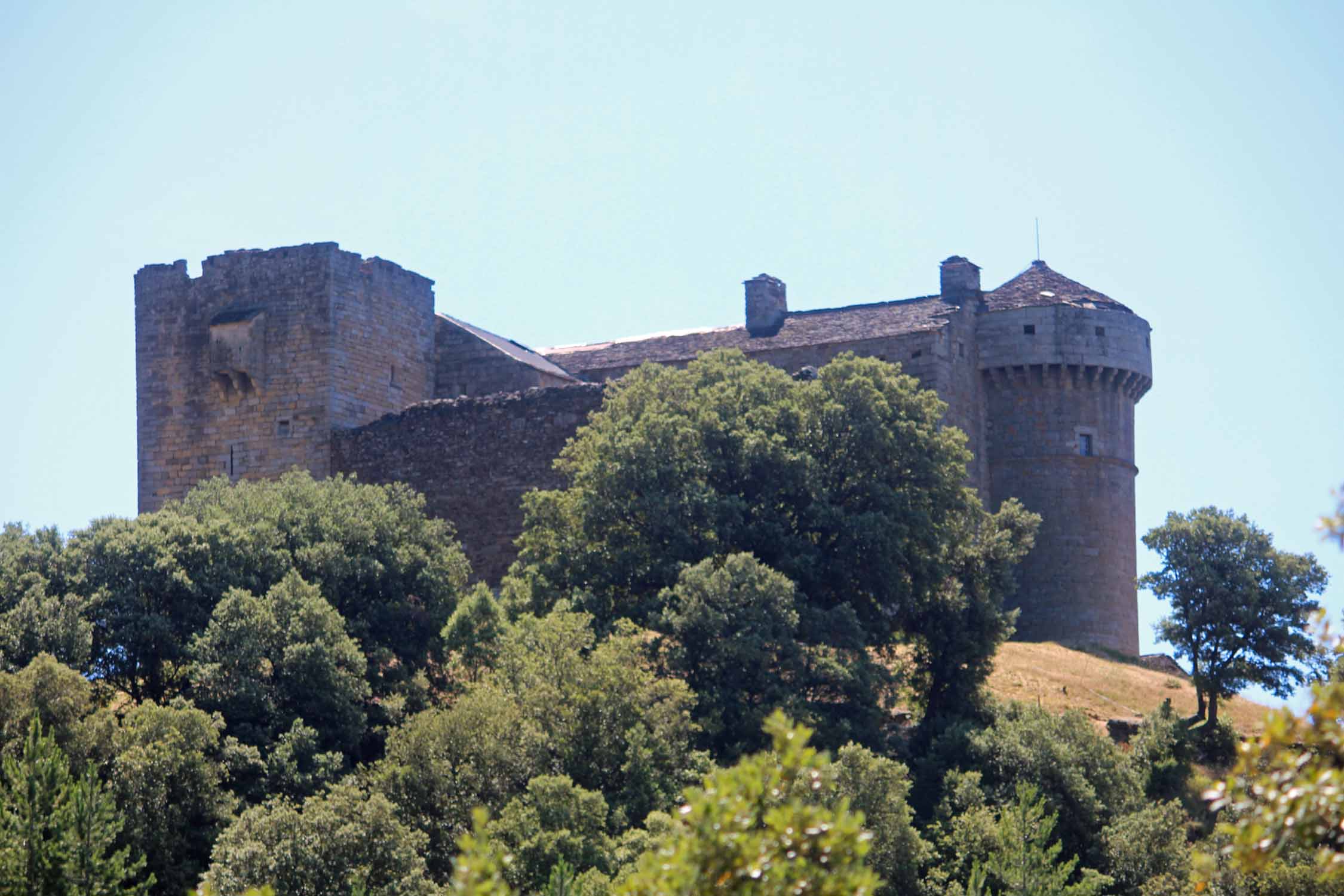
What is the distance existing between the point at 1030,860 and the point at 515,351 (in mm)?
21239

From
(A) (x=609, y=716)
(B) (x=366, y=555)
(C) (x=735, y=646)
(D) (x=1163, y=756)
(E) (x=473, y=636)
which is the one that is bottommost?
(D) (x=1163, y=756)

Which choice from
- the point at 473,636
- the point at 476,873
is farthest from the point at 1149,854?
the point at 476,873

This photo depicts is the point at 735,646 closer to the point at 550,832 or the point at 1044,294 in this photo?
the point at 550,832

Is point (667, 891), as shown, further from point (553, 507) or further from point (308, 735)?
point (553, 507)

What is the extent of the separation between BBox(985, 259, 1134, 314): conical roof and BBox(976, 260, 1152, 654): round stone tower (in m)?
0.07

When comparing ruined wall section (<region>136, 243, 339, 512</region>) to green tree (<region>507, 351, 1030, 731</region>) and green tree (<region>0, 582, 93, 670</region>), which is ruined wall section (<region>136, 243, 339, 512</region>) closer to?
green tree (<region>507, 351, 1030, 731</region>)

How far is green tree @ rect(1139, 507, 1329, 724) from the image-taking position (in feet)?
122

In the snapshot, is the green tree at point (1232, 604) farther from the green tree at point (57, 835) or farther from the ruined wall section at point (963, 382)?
the green tree at point (57, 835)

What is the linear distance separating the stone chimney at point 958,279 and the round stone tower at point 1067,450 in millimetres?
622

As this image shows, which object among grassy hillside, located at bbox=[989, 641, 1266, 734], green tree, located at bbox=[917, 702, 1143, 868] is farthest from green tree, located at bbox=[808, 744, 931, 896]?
grassy hillside, located at bbox=[989, 641, 1266, 734]

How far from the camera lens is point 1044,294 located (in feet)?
156

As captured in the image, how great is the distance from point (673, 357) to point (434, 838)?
2036cm

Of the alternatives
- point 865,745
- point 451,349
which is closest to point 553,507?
point 865,745

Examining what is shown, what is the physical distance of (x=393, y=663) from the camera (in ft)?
107
